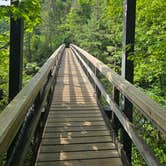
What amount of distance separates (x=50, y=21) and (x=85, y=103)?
47319 mm

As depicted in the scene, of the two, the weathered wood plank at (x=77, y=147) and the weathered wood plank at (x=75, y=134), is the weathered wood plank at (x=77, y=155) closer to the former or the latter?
the weathered wood plank at (x=77, y=147)

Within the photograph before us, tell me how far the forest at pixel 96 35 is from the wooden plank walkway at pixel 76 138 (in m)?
1.22

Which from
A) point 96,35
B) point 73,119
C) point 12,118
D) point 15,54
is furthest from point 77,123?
point 96,35

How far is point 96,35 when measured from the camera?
105 feet

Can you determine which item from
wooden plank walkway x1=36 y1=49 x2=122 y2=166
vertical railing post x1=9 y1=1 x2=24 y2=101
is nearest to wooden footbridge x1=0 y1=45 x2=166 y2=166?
wooden plank walkway x1=36 y1=49 x2=122 y2=166

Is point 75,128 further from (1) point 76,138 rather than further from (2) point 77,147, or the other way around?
(2) point 77,147

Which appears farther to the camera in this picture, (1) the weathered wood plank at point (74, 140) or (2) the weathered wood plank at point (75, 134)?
(2) the weathered wood plank at point (75, 134)

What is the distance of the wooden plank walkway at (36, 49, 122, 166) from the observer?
3012mm

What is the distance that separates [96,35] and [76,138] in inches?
1146

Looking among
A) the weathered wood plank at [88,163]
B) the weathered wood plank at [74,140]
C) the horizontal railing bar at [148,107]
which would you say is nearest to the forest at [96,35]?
the weathered wood plank at [74,140]

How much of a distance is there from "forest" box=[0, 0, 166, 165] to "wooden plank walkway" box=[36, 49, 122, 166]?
4.00ft

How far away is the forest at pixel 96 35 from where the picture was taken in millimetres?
4864

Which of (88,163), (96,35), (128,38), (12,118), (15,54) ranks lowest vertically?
(88,163)

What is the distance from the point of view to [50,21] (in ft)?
168
